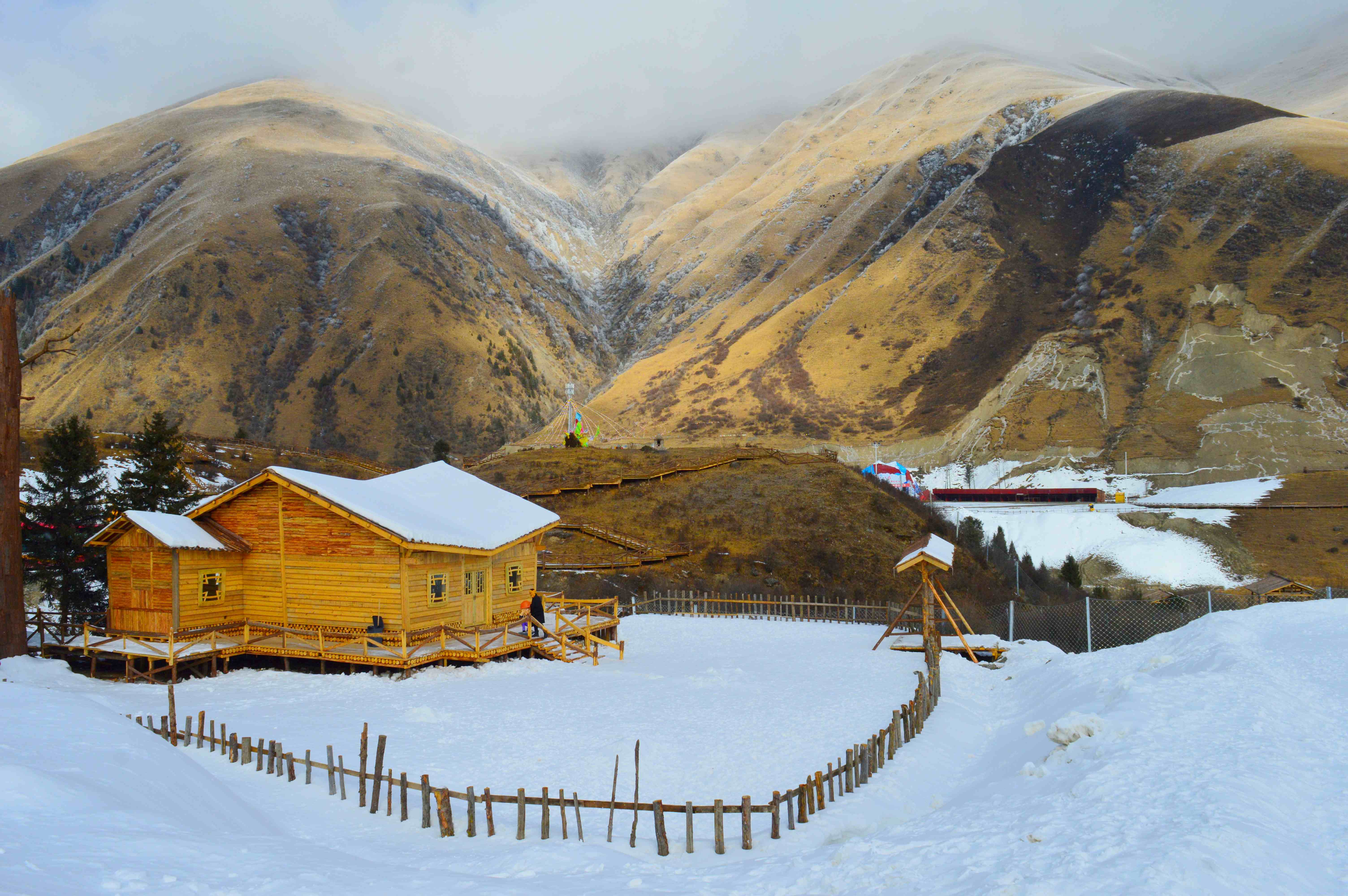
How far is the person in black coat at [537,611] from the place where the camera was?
2448 centimetres

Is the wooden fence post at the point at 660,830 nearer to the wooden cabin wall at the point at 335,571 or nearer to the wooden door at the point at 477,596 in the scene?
the wooden cabin wall at the point at 335,571

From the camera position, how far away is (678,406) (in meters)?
111

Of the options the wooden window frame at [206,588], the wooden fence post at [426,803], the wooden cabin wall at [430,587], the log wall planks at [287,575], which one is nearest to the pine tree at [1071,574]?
the log wall planks at [287,575]

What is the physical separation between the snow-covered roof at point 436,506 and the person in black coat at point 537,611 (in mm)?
1896

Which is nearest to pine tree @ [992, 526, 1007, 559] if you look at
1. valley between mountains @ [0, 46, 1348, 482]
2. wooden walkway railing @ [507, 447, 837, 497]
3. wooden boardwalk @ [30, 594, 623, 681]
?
wooden walkway railing @ [507, 447, 837, 497]

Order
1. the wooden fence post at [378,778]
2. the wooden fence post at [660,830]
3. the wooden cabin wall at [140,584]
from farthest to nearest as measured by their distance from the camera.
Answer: the wooden cabin wall at [140,584]
the wooden fence post at [378,778]
the wooden fence post at [660,830]

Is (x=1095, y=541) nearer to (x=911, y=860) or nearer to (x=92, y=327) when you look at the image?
(x=911, y=860)

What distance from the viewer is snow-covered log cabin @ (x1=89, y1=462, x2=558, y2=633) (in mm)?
21719

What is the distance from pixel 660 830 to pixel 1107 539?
52.2m

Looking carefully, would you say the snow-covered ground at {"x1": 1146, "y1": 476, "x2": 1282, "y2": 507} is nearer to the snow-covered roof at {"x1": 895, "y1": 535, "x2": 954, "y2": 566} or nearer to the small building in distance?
the small building in distance

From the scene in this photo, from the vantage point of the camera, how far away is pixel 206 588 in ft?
74.0

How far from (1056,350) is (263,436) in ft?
308

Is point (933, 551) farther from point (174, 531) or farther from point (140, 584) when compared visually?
point (140, 584)

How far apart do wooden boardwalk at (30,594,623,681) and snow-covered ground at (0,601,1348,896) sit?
95cm
